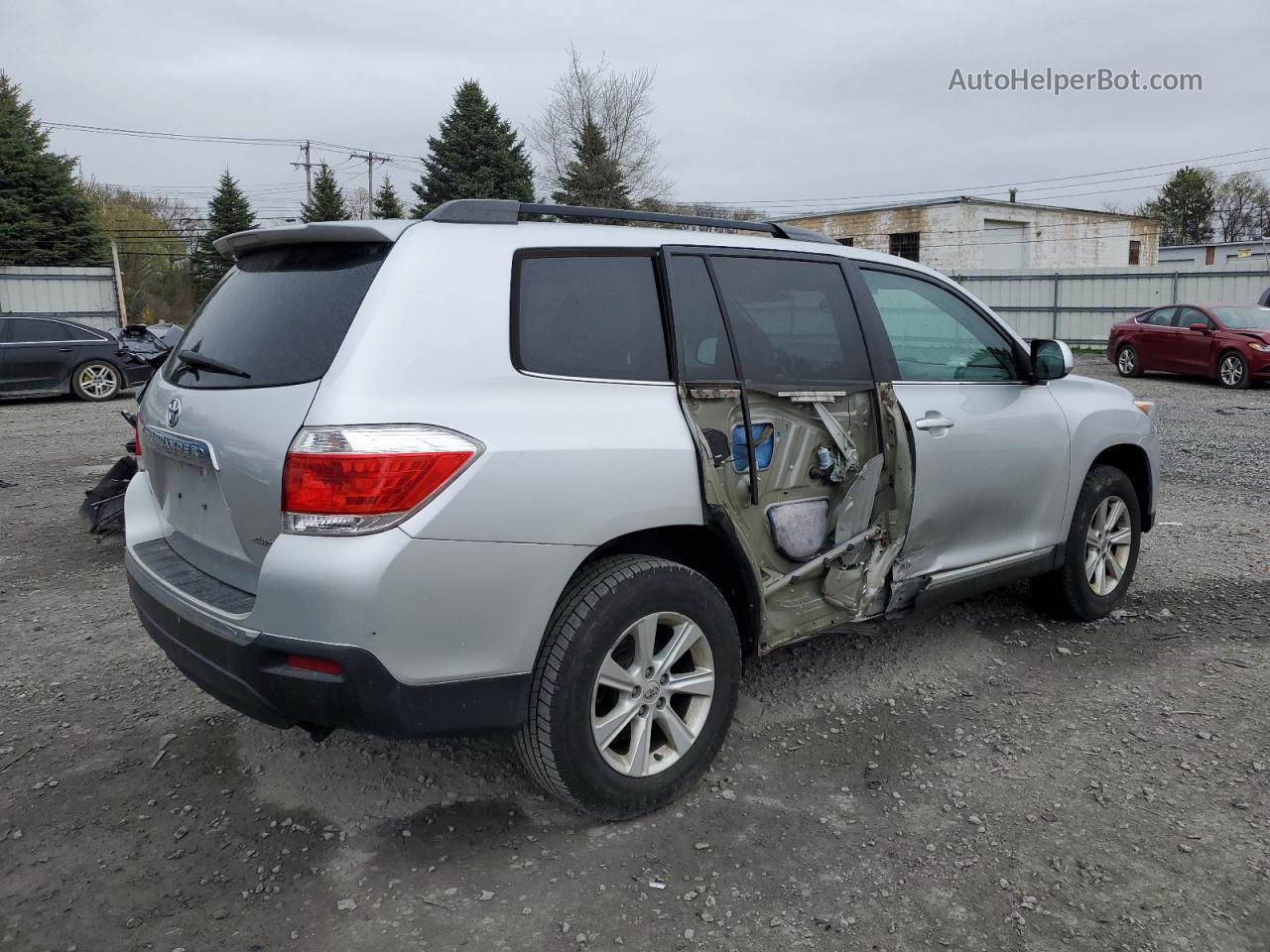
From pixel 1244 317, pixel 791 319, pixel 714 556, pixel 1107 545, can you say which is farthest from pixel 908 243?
pixel 714 556

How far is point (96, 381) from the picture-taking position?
1642 cm

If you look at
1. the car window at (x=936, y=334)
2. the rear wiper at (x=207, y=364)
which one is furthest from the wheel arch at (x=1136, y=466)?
the rear wiper at (x=207, y=364)

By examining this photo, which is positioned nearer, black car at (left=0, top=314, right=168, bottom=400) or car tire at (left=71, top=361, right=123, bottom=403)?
black car at (left=0, top=314, right=168, bottom=400)

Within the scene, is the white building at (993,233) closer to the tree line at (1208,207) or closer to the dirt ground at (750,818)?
the tree line at (1208,207)

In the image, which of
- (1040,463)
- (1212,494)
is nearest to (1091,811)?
(1040,463)

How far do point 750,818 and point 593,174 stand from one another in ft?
128

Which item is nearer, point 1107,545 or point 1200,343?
point 1107,545

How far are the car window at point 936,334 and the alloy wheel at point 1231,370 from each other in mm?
14662

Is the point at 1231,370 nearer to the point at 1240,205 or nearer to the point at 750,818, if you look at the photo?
the point at 750,818

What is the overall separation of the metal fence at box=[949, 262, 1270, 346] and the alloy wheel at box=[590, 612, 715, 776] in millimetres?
23927

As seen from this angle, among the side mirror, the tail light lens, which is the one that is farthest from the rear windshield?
the side mirror

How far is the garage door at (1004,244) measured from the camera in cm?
4362

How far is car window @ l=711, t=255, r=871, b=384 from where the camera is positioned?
3.40 meters

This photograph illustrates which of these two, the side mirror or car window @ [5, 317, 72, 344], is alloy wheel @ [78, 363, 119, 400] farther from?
the side mirror
